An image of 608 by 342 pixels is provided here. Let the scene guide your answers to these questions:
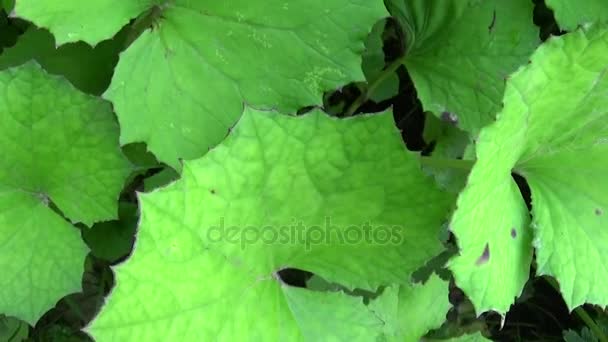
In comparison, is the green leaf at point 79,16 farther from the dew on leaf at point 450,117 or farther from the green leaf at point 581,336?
the green leaf at point 581,336

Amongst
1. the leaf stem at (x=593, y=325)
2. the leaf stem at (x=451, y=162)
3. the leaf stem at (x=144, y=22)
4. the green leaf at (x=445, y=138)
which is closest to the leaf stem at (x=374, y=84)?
the green leaf at (x=445, y=138)

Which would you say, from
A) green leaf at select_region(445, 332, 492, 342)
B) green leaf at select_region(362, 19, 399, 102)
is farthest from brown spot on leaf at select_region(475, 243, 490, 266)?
green leaf at select_region(362, 19, 399, 102)

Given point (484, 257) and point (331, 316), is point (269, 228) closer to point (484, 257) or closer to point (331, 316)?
point (331, 316)

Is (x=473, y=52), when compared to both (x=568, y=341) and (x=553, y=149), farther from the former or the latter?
(x=568, y=341)

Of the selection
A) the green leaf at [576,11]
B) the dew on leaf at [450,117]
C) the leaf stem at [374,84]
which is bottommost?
the leaf stem at [374,84]

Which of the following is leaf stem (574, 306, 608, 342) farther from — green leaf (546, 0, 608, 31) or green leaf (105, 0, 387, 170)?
green leaf (105, 0, 387, 170)

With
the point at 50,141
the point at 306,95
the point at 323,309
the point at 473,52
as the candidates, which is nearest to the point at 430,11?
the point at 473,52
